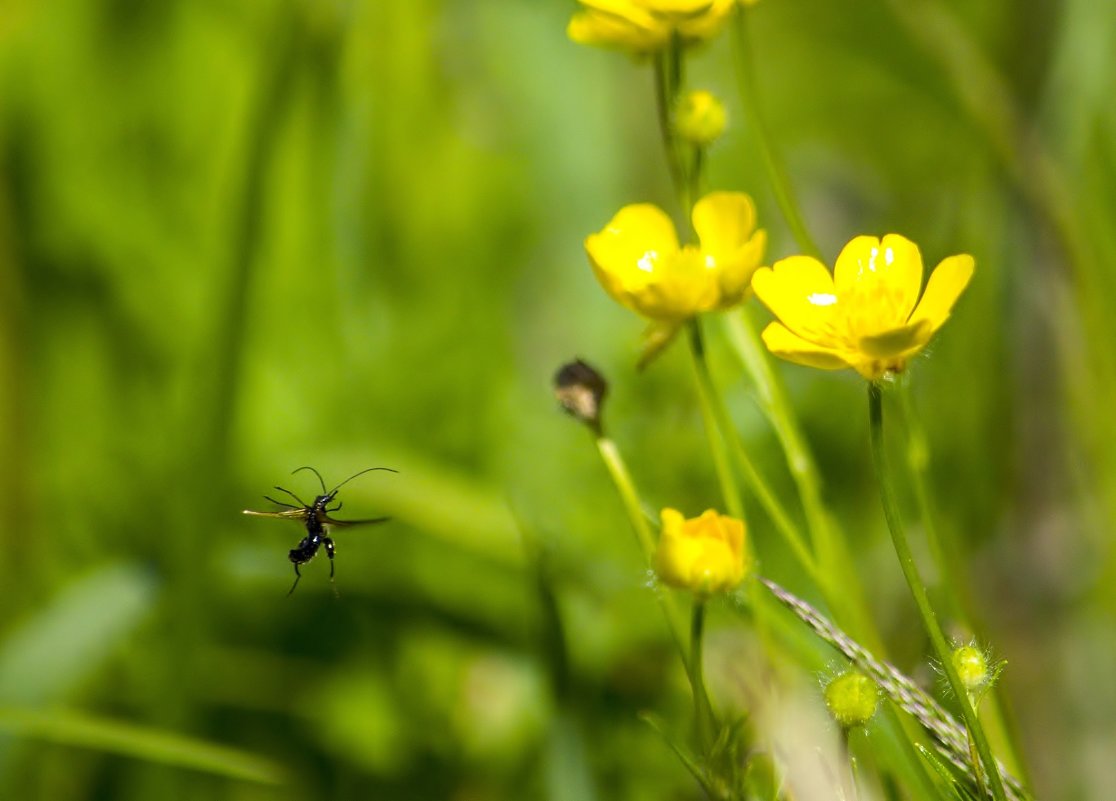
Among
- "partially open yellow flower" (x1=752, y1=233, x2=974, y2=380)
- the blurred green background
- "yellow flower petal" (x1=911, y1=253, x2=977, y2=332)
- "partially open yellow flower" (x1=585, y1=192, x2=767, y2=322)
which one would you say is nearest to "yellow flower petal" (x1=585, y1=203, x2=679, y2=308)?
"partially open yellow flower" (x1=585, y1=192, x2=767, y2=322)

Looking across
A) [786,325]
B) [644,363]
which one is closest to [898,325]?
[786,325]

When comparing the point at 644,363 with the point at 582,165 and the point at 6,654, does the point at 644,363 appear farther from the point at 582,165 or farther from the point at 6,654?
the point at 582,165

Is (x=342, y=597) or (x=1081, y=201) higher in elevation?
(x=1081, y=201)

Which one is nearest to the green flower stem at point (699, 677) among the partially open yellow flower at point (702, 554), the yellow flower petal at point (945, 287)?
the partially open yellow flower at point (702, 554)

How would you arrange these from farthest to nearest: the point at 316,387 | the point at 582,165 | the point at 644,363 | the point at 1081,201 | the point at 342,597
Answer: the point at 582,165
the point at 316,387
the point at 1081,201
the point at 342,597
the point at 644,363

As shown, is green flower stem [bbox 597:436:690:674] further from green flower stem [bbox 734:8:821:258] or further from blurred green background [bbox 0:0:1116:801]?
green flower stem [bbox 734:8:821:258]

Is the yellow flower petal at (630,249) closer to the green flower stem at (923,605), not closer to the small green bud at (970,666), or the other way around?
the green flower stem at (923,605)

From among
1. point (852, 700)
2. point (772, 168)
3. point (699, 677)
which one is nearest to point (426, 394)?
point (772, 168)

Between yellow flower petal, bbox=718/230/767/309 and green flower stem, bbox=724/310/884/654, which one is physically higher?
yellow flower petal, bbox=718/230/767/309
